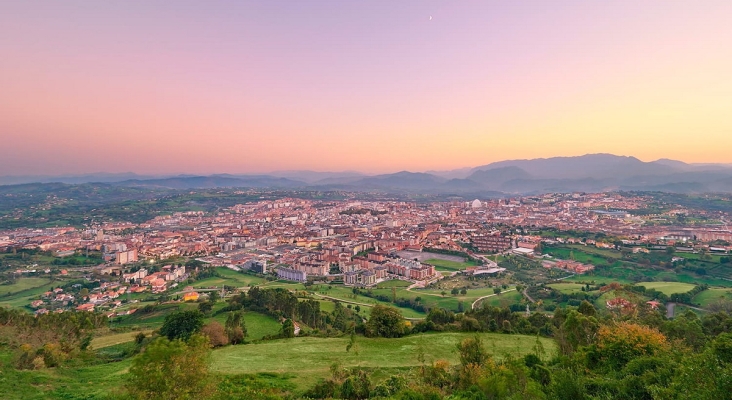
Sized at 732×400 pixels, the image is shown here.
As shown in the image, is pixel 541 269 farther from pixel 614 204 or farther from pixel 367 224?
pixel 614 204

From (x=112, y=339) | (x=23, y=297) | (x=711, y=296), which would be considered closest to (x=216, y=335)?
(x=112, y=339)

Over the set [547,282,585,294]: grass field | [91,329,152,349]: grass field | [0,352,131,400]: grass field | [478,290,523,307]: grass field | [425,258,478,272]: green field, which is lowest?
[425,258,478,272]: green field

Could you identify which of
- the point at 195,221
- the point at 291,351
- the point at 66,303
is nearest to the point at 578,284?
the point at 291,351

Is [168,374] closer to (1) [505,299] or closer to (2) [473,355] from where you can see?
(2) [473,355]

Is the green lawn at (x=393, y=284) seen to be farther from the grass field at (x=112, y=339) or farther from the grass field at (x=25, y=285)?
the grass field at (x=25, y=285)

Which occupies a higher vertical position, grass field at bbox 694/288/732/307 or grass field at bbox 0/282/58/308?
grass field at bbox 694/288/732/307

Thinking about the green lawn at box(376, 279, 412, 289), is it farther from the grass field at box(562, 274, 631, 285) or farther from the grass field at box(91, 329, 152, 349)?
the grass field at box(91, 329, 152, 349)

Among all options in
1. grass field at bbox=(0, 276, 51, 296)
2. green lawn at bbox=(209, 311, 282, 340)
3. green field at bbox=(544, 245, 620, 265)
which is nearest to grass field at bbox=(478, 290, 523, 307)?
A: green field at bbox=(544, 245, 620, 265)
